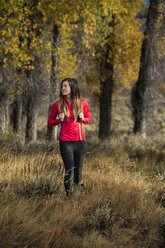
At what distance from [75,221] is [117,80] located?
14.8 metres

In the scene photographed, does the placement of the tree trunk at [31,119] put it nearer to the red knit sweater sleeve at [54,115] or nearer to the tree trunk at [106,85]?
the tree trunk at [106,85]

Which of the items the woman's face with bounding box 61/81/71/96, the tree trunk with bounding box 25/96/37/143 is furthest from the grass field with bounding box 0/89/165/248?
the tree trunk with bounding box 25/96/37/143

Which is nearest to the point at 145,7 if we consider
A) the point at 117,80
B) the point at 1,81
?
the point at 117,80

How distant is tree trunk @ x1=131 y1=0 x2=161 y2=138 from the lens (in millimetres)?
12398

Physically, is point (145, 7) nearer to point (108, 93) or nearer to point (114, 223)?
point (108, 93)

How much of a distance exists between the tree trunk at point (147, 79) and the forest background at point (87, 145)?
5 cm

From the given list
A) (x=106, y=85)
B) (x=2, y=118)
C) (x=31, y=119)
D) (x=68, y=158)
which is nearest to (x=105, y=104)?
(x=106, y=85)

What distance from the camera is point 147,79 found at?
43.4 feet

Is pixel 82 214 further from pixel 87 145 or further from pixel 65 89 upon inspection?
pixel 87 145

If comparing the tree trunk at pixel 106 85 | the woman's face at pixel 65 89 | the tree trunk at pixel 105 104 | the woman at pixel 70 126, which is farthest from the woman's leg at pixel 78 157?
the tree trunk at pixel 105 104

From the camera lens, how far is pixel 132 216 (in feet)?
12.6

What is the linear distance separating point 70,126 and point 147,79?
9.69 metres

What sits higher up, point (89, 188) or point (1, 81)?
point (1, 81)

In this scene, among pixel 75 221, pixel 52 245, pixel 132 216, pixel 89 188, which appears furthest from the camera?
pixel 89 188
